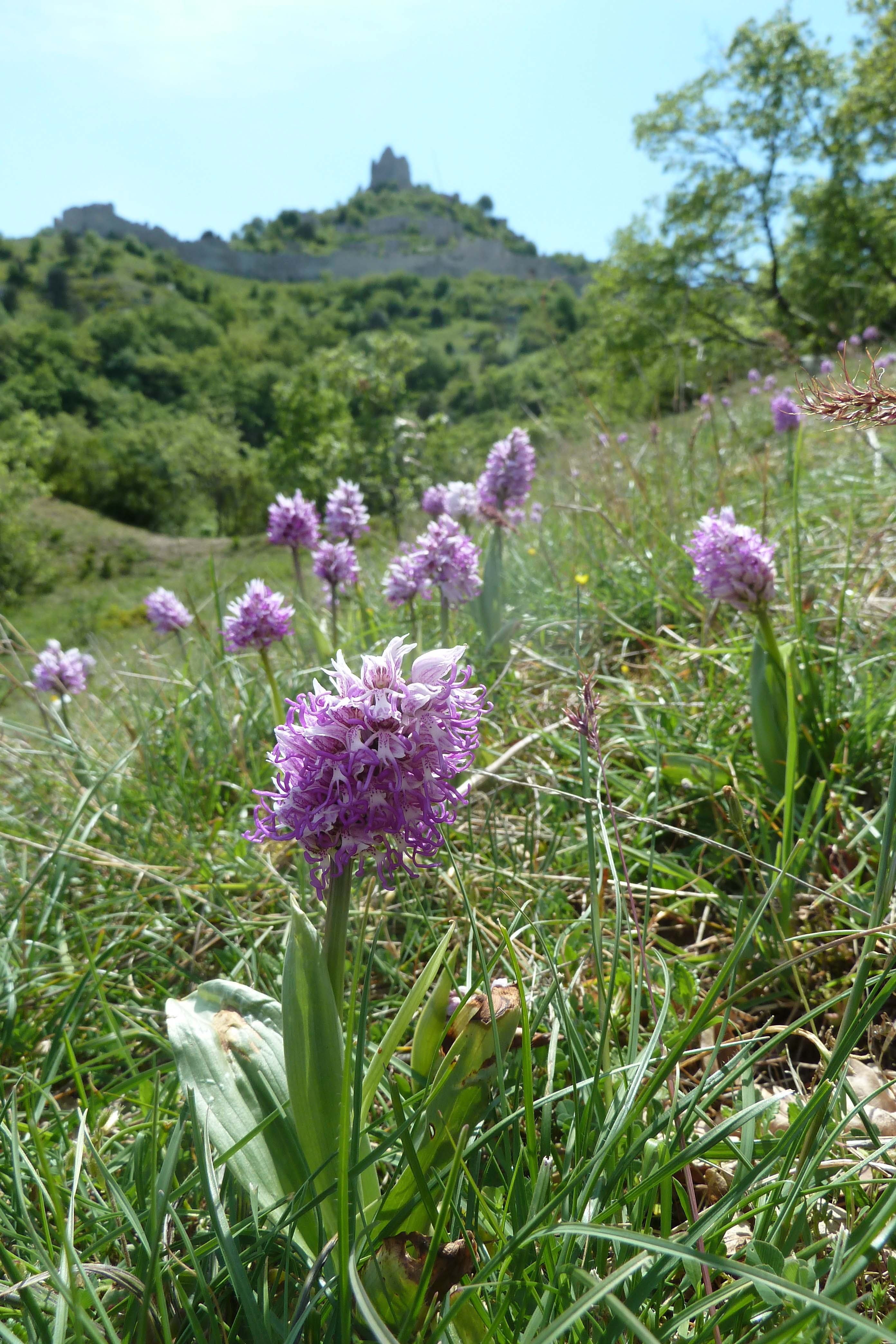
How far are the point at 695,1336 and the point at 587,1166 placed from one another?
218mm

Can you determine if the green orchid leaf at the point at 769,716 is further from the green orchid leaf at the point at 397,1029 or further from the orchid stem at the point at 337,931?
the orchid stem at the point at 337,931

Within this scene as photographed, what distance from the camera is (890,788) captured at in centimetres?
90

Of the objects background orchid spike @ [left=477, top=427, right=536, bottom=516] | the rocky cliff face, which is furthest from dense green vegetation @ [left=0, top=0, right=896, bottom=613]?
the rocky cliff face

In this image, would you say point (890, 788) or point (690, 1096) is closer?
point (890, 788)

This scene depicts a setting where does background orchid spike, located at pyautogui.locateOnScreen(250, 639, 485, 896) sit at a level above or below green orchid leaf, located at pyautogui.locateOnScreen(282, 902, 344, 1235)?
above

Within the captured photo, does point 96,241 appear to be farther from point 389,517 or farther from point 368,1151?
point 368,1151

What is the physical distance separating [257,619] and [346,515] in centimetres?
184

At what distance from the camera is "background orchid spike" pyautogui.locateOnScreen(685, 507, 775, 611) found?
2.26 meters

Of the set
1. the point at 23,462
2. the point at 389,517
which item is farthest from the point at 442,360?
the point at 389,517

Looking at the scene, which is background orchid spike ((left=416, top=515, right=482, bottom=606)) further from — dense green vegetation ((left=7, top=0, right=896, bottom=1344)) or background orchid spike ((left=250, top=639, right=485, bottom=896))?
background orchid spike ((left=250, top=639, right=485, bottom=896))

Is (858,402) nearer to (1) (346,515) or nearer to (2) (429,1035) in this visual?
(2) (429,1035)

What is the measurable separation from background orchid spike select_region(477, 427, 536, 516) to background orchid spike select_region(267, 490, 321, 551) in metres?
1.03

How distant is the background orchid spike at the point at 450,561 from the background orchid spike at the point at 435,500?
40.4 inches

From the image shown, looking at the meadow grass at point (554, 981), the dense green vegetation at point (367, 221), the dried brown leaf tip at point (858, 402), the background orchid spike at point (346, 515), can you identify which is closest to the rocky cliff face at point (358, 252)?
the dense green vegetation at point (367, 221)
